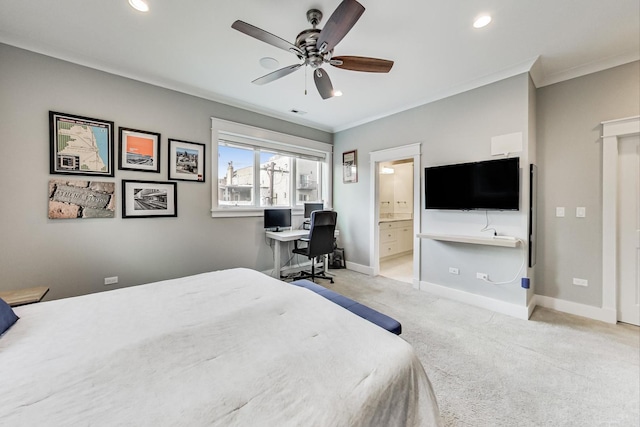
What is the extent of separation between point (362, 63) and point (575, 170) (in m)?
2.82

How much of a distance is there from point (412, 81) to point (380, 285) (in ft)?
9.70

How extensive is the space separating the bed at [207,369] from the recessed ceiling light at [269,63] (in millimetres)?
2501

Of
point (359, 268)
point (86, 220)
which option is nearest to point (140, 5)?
point (86, 220)

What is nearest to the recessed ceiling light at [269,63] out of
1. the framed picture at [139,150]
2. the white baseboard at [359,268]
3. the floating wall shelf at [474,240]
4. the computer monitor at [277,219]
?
the framed picture at [139,150]

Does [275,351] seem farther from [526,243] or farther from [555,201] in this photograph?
[555,201]

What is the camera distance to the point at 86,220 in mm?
2666

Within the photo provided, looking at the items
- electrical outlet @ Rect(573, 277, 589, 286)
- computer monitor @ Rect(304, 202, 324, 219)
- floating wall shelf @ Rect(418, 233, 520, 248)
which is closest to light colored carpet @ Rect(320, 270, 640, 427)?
electrical outlet @ Rect(573, 277, 589, 286)

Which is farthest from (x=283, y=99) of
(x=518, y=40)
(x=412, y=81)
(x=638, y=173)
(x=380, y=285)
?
(x=638, y=173)

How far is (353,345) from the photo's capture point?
3.64 feet

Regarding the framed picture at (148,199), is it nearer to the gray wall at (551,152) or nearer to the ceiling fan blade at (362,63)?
the ceiling fan blade at (362,63)

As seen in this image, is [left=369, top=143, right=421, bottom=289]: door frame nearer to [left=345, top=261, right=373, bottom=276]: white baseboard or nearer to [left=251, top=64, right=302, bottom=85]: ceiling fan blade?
[left=345, top=261, right=373, bottom=276]: white baseboard

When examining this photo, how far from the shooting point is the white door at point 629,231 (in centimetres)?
256

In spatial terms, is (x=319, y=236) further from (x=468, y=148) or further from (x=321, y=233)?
(x=468, y=148)

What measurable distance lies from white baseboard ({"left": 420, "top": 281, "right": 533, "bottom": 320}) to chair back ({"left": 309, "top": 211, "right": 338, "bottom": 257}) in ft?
5.10
